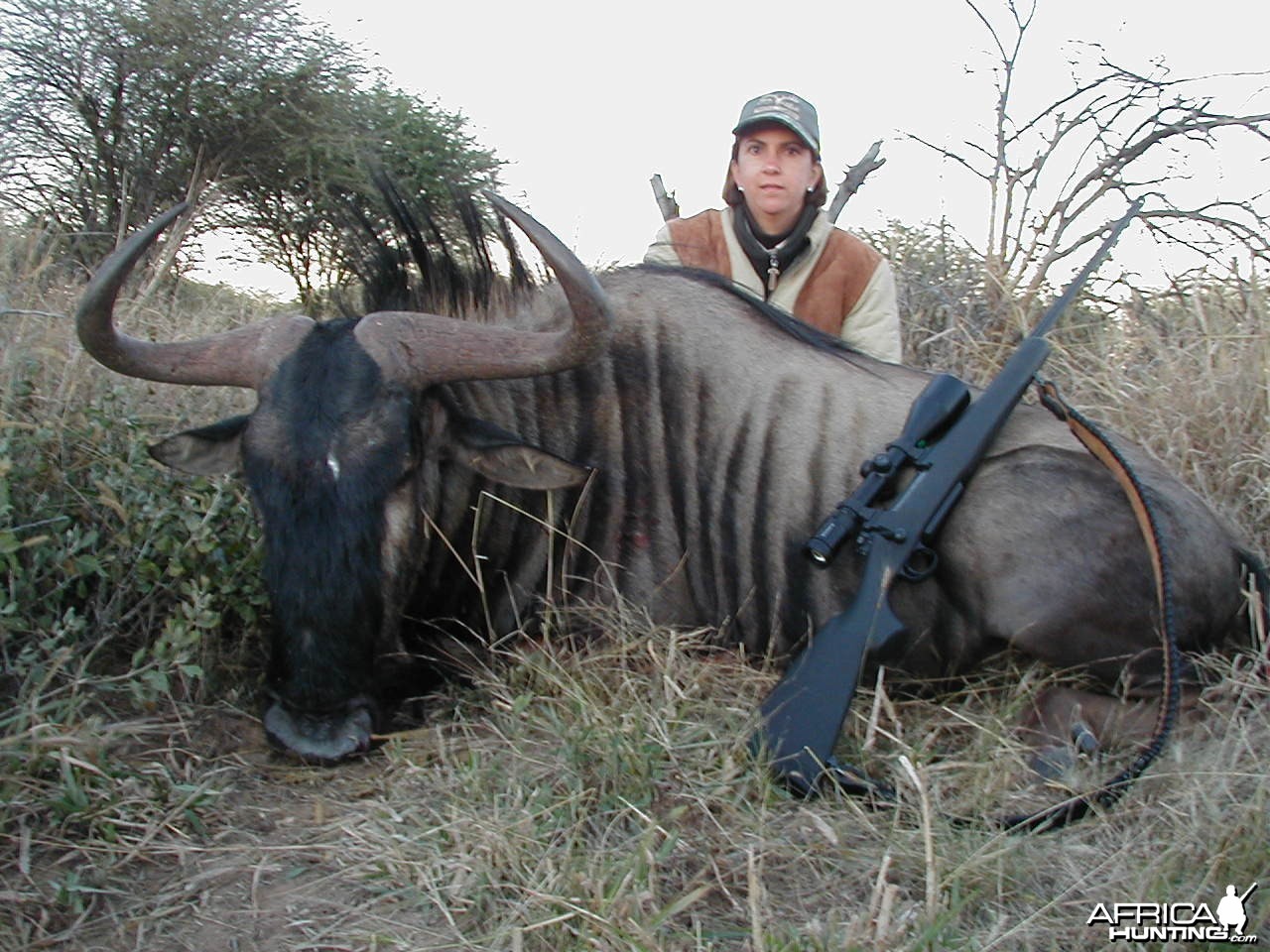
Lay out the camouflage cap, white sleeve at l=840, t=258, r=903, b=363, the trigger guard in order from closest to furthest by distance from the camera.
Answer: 1. the trigger guard
2. the camouflage cap
3. white sleeve at l=840, t=258, r=903, b=363

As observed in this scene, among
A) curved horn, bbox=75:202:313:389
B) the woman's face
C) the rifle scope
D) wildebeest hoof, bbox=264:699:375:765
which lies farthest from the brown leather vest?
wildebeest hoof, bbox=264:699:375:765

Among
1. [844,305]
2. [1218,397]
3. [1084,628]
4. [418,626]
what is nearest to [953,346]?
[844,305]

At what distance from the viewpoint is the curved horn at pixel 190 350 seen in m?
2.57

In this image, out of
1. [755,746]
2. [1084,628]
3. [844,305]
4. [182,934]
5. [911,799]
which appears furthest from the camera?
[844,305]

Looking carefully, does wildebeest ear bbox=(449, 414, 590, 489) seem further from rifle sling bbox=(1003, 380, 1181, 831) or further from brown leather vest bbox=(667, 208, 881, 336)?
brown leather vest bbox=(667, 208, 881, 336)

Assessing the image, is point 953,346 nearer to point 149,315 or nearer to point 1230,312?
point 1230,312

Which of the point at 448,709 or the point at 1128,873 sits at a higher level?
the point at 1128,873

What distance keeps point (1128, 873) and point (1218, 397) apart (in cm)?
248

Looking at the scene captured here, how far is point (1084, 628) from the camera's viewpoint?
249cm
